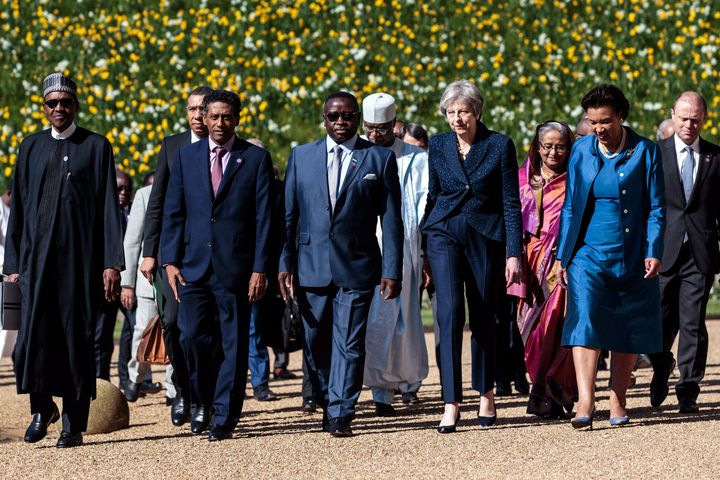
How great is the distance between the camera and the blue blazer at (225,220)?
25.1 ft

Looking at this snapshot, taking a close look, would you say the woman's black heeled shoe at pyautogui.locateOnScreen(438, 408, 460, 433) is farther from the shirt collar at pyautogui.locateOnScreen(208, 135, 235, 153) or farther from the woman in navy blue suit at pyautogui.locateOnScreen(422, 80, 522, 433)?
the shirt collar at pyautogui.locateOnScreen(208, 135, 235, 153)

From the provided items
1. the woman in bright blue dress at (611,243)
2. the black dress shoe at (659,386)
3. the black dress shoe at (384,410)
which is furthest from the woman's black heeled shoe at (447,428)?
the black dress shoe at (659,386)

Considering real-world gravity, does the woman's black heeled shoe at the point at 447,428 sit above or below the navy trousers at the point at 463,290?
below

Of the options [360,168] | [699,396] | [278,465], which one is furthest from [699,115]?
[278,465]

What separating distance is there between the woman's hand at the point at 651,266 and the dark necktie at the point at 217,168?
7.47 ft

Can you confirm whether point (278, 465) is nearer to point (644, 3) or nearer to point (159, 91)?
point (159, 91)

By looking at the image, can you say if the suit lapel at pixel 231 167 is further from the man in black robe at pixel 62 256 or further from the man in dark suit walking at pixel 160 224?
the man in black robe at pixel 62 256

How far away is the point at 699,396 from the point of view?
9.33 metres

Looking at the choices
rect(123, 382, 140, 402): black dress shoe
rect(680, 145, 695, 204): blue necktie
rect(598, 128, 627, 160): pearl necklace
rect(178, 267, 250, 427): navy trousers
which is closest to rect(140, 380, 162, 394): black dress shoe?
rect(123, 382, 140, 402): black dress shoe

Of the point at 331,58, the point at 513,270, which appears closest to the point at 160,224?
the point at 513,270

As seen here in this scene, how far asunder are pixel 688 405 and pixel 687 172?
57.0 inches

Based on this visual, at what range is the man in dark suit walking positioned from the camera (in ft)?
26.5

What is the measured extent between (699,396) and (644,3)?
37.3 ft

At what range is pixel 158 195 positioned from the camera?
8.17m
